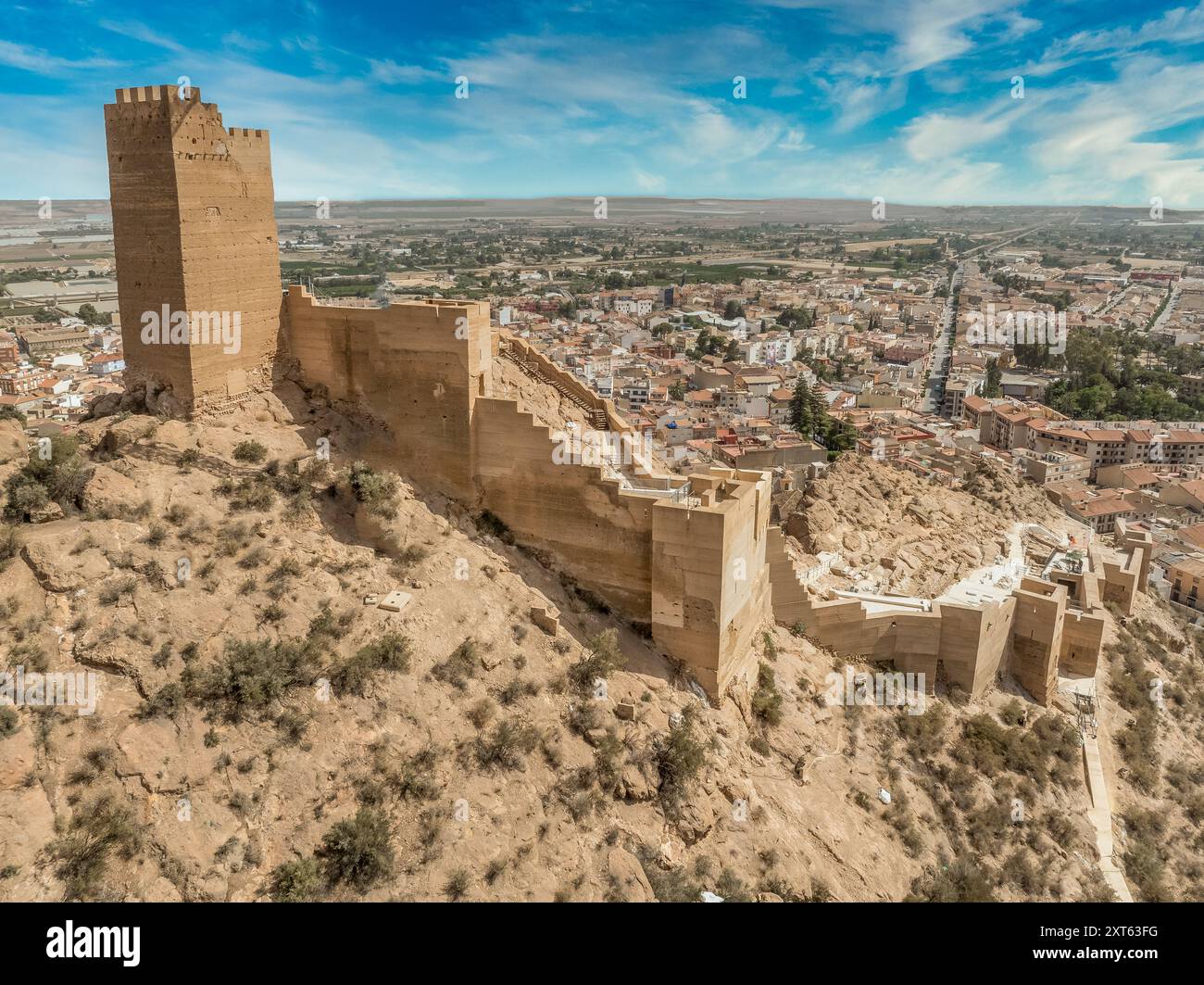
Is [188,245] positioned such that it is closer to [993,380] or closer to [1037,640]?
[1037,640]

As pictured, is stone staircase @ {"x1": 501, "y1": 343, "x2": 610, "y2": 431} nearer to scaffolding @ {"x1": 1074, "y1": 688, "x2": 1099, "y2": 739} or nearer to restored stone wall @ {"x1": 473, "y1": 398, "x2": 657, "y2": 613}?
restored stone wall @ {"x1": 473, "y1": 398, "x2": 657, "y2": 613}

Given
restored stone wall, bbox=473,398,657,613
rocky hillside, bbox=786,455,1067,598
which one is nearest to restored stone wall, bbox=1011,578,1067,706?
rocky hillside, bbox=786,455,1067,598

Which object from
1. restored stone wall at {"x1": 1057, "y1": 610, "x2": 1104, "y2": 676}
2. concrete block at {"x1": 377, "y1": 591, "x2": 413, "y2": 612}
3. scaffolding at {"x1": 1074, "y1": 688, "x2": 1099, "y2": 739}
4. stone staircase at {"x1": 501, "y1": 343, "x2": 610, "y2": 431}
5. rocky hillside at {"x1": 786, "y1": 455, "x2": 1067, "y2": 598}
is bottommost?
scaffolding at {"x1": 1074, "y1": 688, "x2": 1099, "y2": 739}

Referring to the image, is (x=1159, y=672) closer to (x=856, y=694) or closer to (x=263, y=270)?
(x=856, y=694)

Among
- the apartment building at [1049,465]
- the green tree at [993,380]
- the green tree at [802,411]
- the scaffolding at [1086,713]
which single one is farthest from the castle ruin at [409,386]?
the green tree at [993,380]

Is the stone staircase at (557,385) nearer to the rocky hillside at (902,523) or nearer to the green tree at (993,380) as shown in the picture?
the rocky hillside at (902,523)

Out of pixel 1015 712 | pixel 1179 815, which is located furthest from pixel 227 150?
pixel 1179 815
